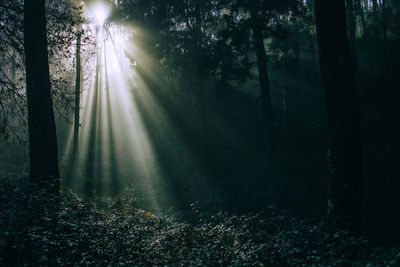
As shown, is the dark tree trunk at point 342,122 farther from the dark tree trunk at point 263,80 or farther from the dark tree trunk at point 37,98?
the dark tree trunk at point 263,80

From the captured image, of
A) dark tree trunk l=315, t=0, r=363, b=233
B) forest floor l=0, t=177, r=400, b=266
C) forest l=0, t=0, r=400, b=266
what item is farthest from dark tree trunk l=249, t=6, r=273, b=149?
dark tree trunk l=315, t=0, r=363, b=233

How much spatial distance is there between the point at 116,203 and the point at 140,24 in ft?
43.7

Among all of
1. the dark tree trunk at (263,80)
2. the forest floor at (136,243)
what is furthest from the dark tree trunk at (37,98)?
the dark tree trunk at (263,80)

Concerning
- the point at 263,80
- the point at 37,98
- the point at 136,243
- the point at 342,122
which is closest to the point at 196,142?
the point at 263,80

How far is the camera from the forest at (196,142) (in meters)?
5.20

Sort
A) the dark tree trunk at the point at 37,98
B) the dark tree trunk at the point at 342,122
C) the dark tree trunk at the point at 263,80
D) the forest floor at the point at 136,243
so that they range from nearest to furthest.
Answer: the forest floor at the point at 136,243, the dark tree trunk at the point at 342,122, the dark tree trunk at the point at 37,98, the dark tree trunk at the point at 263,80

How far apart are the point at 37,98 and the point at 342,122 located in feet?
23.2

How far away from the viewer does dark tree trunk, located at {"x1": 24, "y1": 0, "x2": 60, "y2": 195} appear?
660 centimetres

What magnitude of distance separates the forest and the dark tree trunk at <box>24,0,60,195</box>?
0.09 ft

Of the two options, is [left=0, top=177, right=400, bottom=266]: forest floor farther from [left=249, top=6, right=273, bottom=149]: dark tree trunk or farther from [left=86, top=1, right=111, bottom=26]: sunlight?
[left=86, top=1, right=111, bottom=26]: sunlight

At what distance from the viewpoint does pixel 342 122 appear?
532 centimetres

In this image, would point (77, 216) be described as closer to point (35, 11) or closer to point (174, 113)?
point (35, 11)

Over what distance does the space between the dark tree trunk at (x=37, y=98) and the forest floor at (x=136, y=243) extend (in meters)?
0.59

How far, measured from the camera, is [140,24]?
18688 mm
